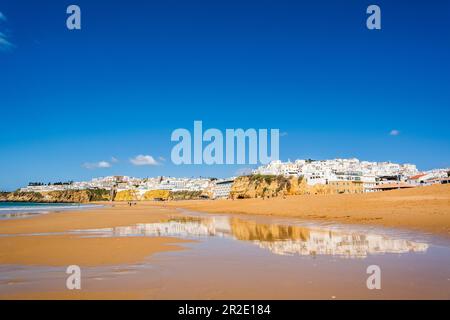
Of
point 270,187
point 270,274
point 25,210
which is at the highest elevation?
point 270,274

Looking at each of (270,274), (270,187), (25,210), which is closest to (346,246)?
(270,274)

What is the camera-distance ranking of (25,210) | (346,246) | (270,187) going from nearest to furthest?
(346,246)
(25,210)
(270,187)

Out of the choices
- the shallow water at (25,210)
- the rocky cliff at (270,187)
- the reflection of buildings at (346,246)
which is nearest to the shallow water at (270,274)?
the reflection of buildings at (346,246)

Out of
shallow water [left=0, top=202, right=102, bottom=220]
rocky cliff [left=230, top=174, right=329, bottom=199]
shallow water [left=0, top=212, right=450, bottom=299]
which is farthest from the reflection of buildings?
rocky cliff [left=230, top=174, right=329, bottom=199]

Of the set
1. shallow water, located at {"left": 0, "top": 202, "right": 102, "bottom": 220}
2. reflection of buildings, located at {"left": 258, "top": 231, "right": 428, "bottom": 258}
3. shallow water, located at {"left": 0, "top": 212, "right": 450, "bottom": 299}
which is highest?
shallow water, located at {"left": 0, "top": 212, "right": 450, "bottom": 299}

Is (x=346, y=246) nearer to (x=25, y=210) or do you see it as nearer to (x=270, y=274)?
(x=270, y=274)

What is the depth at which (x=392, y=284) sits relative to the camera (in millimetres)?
6449

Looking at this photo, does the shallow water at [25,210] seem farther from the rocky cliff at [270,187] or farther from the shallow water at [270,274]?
the rocky cliff at [270,187]

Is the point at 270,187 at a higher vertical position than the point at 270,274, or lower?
lower

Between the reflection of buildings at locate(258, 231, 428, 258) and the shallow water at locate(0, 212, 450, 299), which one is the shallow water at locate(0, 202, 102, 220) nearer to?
the shallow water at locate(0, 212, 450, 299)

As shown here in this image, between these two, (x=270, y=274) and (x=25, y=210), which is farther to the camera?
(x=25, y=210)
